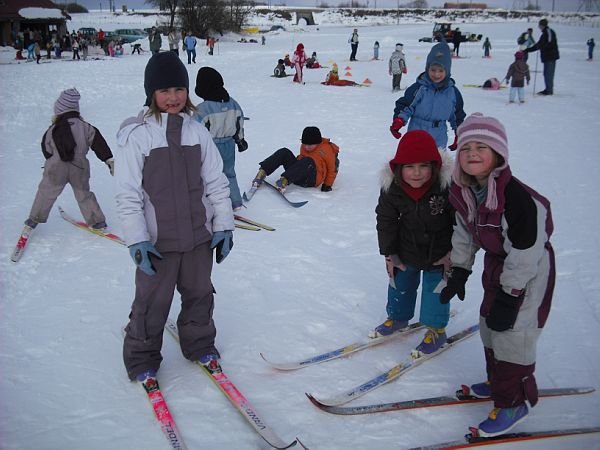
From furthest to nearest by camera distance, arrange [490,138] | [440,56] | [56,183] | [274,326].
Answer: [440,56], [56,183], [274,326], [490,138]

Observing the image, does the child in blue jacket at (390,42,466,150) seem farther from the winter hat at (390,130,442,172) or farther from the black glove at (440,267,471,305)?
the black glove at (440,267,471,305)

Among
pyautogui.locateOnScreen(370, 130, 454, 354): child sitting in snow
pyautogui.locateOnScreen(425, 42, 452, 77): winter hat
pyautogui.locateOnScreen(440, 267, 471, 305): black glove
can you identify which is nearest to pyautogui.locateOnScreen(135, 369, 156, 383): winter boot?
pyautogui.locateOnScreen(370, 130, 454, 354): child sitting in snow

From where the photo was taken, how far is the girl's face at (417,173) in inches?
113

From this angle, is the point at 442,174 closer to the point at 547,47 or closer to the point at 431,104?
the point at 431,104

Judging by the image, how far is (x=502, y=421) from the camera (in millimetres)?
2500

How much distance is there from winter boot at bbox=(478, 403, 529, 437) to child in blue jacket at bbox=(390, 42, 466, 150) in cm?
329

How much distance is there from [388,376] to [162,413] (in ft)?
4.35

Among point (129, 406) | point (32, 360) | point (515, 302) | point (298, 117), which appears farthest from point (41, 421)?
point (298, 117)

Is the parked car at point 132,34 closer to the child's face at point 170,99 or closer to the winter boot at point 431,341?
the child's face at point 170,99

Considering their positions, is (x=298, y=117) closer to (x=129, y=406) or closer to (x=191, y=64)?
(x=129, y=406)

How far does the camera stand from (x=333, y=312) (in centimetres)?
389

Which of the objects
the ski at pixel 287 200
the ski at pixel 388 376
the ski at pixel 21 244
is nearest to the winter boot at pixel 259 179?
the ski at pixel 287 200

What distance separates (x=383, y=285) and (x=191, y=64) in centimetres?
2242

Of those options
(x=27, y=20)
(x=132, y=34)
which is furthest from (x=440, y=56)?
(x=132, y=34)
